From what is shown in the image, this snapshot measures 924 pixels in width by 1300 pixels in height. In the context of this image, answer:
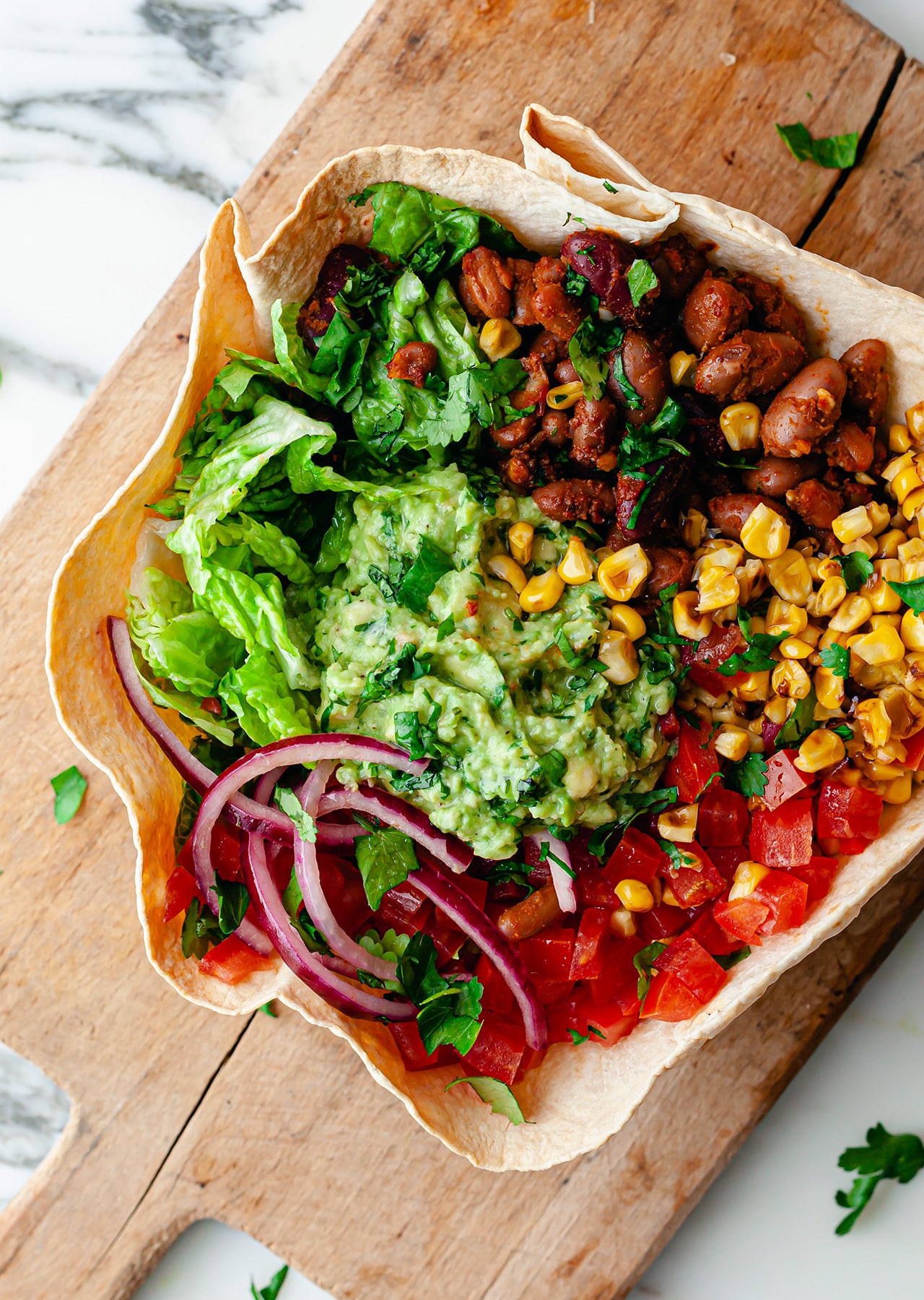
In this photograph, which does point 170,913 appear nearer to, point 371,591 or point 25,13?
point 371,591

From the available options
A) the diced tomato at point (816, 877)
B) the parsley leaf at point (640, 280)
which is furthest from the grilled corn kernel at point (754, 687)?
the parsley leaf at point (640, 280)

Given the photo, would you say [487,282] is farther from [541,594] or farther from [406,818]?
[406,818]

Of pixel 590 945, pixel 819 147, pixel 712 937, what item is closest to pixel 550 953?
pixel 590 945

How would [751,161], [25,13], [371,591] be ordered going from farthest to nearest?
1. [25,13]
2. [751,161]
3. [371,591]

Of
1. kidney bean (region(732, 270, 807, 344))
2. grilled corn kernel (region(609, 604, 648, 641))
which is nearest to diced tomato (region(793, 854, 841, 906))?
grilled corn kernel (region(609, 604, 648, 641))

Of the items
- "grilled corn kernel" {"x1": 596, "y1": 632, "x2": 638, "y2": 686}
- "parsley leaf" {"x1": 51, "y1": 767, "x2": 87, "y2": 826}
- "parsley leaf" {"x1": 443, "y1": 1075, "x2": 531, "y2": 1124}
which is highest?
"grilled corn kernel" {"x1": 596, "y1": 632, "x2": 638, "y2": 686}

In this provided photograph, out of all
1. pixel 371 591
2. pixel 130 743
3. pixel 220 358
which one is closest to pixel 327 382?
pixel 220 358

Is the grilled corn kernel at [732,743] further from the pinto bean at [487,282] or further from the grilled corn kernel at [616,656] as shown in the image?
the pinto bean at [487,282]

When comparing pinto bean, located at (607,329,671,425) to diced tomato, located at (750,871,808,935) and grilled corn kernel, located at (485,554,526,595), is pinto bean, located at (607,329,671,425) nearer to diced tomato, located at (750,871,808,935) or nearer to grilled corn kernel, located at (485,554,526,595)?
grilled corn kernel, located at (485,554,526,595)
